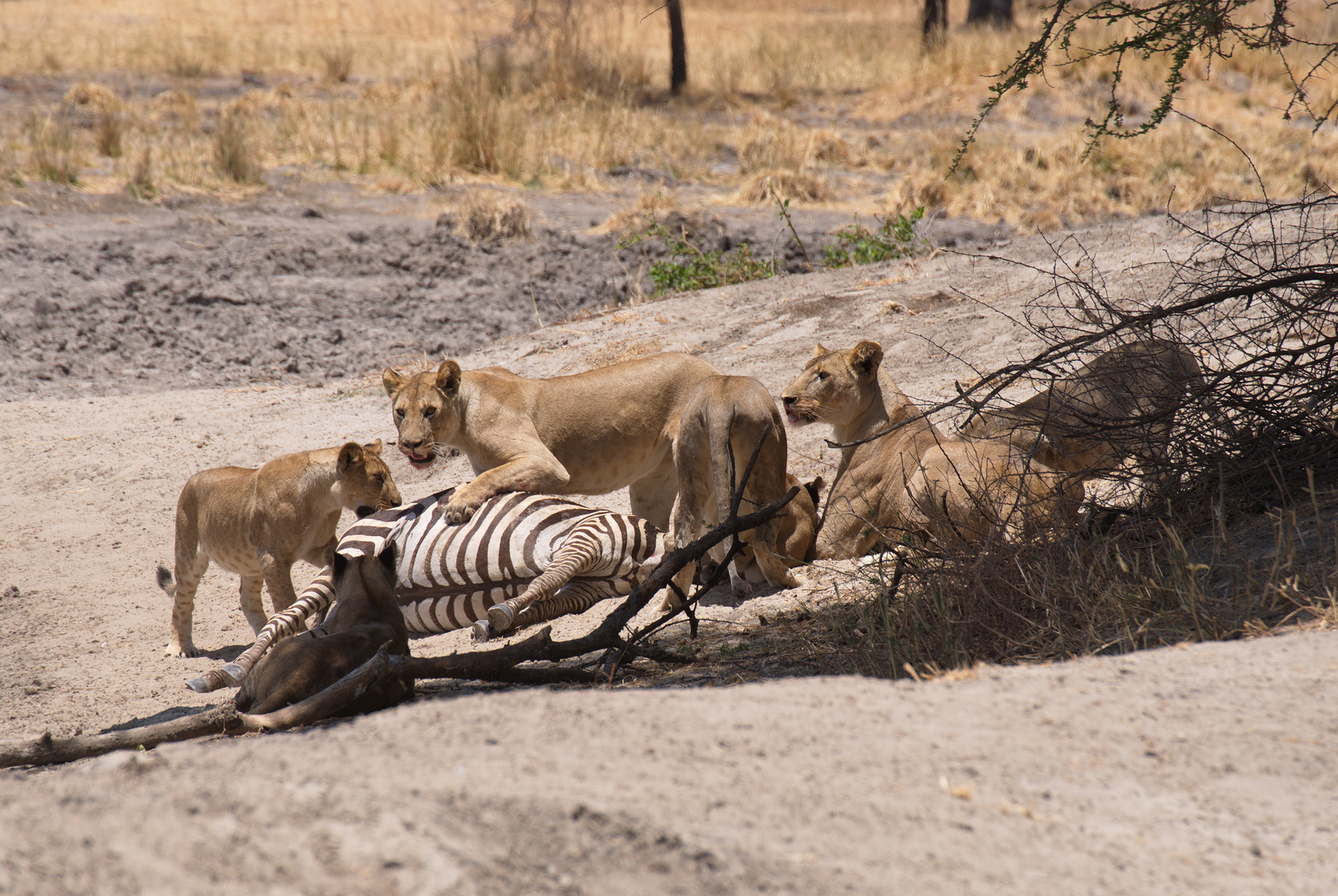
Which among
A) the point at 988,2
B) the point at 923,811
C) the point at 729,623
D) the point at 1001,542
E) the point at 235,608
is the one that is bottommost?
the point at 235,608

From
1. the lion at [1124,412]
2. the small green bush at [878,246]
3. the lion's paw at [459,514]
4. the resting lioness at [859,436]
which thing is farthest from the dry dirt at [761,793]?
the small green bush at [878,246]

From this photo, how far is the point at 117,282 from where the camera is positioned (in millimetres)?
11508

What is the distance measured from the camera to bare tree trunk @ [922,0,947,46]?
23.8 metres

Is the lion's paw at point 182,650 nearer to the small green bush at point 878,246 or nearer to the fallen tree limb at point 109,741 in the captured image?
the fallen tree limb at point 109,741

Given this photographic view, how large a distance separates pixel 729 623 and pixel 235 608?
3.27 metres

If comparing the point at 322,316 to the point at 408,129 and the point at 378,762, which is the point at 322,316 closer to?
the point at 408,129

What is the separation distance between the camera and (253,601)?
19.9 ft

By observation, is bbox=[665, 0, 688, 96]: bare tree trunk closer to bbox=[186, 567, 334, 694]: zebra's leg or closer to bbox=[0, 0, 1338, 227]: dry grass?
bbox=[0, 0, 1338, 227]: dry grass

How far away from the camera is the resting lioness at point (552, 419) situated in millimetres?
5922

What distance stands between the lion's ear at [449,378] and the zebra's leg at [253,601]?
4.82ft

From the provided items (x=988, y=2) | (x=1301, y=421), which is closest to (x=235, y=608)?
(x=1301, y=421)

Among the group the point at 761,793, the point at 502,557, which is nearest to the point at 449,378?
the point at 502,557

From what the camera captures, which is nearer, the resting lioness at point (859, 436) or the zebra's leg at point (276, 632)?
the zebra's leg at point (276, 632)

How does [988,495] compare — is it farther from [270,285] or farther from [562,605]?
[270,285]
